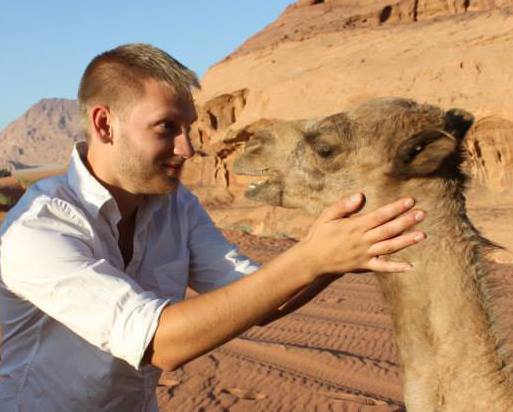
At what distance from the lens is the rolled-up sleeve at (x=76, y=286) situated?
2.21m

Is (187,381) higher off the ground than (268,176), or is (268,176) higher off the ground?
(268,176)

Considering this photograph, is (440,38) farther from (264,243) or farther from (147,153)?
(147,153)

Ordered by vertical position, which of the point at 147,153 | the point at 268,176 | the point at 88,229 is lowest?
the point at 268,176

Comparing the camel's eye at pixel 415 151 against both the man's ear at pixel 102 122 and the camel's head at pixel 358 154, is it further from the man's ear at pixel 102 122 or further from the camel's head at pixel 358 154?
the man's ear at pixel 102 122

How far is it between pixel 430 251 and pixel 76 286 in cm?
138

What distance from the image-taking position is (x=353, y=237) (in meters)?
2.16

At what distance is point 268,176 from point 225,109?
21.1 meters

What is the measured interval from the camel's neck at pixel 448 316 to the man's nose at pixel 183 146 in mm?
974

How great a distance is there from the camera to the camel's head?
2906 millimetres

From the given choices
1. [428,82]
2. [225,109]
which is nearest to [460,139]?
[428,82]

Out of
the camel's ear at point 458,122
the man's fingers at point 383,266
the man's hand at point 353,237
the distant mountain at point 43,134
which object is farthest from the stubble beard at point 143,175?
the distant mountain at point 43,134

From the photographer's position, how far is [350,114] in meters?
3.33

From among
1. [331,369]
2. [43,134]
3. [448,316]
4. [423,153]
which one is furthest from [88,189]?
[43,134]

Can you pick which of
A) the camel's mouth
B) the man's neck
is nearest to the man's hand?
the man's neck
